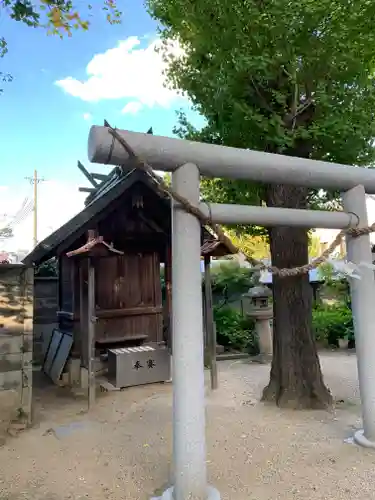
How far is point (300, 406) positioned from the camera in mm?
6023

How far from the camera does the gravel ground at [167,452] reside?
3652 mm

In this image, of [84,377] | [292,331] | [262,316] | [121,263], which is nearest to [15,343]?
[84,377]

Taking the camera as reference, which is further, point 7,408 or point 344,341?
point 344,341

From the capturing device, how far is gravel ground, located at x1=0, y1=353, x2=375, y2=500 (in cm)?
365

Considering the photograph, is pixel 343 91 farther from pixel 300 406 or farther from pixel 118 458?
pixel 118 458

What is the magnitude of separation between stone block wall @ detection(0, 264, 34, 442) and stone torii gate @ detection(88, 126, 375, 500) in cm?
320

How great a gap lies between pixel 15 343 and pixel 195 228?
12.2 feet

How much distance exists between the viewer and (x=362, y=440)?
14.2 ft

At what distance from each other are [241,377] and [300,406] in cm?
266

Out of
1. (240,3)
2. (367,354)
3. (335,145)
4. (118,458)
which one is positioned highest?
(240,3)

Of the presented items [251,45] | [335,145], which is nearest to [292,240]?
[335,145]

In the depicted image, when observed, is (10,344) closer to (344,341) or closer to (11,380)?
(11,380)

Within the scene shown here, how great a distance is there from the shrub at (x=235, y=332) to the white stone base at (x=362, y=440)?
733 centimetres

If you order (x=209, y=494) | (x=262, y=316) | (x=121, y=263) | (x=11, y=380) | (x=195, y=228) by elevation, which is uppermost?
(x=121, y=263)
